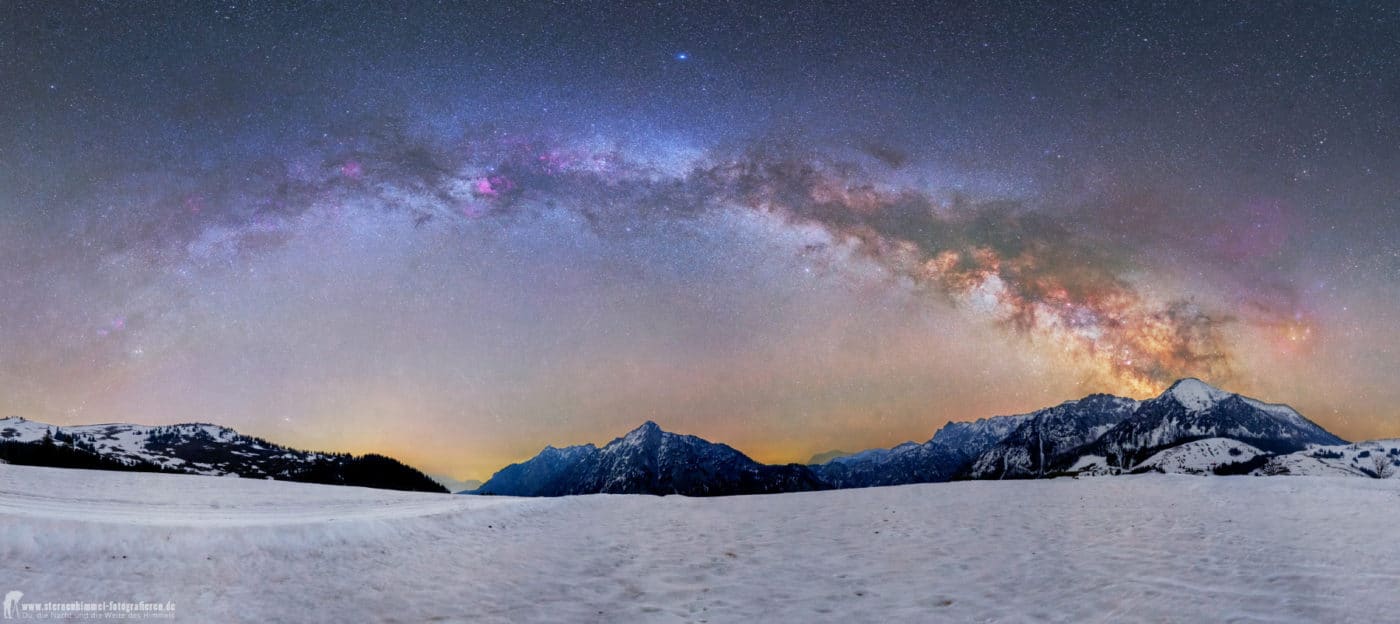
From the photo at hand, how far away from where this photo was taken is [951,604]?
485 inches

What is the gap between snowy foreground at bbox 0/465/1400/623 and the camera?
38.8 feet

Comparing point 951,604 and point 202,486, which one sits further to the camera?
point 202,486

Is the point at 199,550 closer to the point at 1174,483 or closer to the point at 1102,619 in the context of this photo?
the point at 1102,619

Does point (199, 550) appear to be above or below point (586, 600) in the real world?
above

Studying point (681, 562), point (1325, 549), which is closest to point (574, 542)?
point (681, 562)

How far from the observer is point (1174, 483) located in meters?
33.7

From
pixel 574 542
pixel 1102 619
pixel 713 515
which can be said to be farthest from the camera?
pixel 713 515

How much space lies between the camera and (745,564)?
16672 millimetres

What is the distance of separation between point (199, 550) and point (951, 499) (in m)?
29.4

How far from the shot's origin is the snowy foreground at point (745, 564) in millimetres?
11828

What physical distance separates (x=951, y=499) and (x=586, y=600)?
22.6m

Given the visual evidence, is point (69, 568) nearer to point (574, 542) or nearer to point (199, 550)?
point (199, 550)

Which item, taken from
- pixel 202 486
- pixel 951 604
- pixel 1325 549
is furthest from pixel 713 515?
pixel 202 486

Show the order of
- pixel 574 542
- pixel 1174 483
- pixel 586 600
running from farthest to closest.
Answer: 1. pixel 1174 483
2. pixel 574 542
3. pixel 586 600
